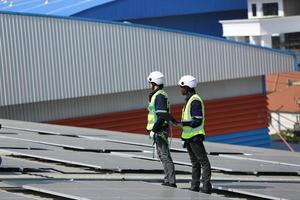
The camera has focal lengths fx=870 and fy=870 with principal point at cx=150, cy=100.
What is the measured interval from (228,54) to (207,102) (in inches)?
81.1

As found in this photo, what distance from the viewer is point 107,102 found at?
31.5 meters

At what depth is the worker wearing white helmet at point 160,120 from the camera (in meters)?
12.1

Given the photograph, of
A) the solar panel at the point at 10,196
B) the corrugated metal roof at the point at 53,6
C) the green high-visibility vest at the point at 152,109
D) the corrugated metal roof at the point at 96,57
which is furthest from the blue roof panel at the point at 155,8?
the solar panel at the point at 10,196

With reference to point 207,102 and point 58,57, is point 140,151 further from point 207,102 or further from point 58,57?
point 207,102

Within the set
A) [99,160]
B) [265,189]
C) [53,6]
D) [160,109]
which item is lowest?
[265,189]

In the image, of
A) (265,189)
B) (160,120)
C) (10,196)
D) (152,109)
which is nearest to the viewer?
(10,196)

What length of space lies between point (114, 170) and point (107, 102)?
1742cm

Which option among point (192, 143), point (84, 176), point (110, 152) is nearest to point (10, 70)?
point (110, 152)

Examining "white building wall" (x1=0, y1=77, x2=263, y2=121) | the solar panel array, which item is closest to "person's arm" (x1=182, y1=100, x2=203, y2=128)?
the solar panel array

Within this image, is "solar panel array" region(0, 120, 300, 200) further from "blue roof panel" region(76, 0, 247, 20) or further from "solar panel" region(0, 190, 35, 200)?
"blue roof panel" region(76, 0, 247, 20)

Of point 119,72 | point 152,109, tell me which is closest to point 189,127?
point 152,109

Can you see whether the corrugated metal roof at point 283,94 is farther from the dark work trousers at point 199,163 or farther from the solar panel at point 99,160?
the dark work trousers at point 199,163

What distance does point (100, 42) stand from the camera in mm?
30219

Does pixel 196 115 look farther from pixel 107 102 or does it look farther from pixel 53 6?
pixel 53 6
